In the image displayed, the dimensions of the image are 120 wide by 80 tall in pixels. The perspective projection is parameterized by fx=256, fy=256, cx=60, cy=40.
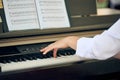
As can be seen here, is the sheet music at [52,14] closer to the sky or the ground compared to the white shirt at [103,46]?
closer to the sky

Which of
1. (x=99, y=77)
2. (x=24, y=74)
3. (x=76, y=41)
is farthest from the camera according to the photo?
(x=99, y=77)

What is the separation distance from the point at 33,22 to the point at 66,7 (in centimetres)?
28

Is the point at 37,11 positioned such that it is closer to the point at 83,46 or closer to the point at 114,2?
the point at 83,46

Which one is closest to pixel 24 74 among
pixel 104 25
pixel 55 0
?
pixel 55 0

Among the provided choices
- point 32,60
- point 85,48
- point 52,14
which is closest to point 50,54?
point 32,60

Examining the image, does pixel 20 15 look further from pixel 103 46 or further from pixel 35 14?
pixel 103 46

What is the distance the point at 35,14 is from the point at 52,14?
0.12m

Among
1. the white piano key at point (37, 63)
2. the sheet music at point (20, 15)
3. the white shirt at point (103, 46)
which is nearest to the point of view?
the white shirt at point (103, 46)

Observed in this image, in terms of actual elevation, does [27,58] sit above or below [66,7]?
below

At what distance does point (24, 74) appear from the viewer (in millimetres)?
1565

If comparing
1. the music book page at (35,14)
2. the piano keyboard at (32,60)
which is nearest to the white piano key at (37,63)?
the piano keyboard at (32,60)

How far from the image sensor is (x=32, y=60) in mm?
1643

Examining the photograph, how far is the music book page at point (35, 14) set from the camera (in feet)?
5.57

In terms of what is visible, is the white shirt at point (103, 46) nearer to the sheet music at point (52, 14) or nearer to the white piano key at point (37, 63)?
the white piano key at point (37, 63)
